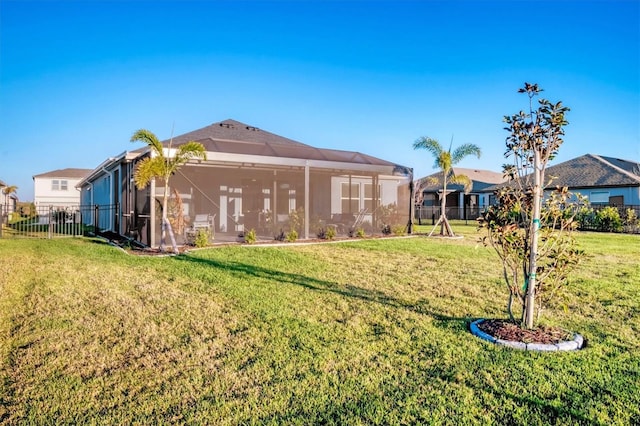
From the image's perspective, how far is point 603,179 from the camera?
24844mm

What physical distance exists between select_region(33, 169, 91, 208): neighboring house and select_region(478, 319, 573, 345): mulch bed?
4898 cm

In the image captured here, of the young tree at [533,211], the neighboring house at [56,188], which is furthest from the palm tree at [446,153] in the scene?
the neighboring house at [56,188]

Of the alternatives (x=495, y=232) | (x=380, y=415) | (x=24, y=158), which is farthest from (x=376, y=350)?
(x=24, y=158)

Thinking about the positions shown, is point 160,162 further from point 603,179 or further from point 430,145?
point 603,179

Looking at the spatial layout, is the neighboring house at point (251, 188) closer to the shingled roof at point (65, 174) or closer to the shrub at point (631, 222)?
the shrub at point (631, 222)

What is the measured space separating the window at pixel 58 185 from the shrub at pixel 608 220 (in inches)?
1973

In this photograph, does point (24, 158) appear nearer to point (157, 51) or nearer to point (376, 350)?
point (157, 51)

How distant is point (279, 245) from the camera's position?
12.2m

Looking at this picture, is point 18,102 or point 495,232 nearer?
point 495,232

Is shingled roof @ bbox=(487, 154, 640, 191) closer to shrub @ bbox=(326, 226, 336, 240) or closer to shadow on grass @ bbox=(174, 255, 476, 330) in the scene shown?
shrub @ bbox=(326, 226, 336, 240)

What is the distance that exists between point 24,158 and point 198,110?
1015 centimetres

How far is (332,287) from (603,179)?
2561 centimetres

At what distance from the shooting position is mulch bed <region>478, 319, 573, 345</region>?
12.8 feet

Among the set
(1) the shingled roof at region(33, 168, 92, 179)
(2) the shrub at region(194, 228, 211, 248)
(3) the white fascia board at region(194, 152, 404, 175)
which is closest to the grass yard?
(2) the shrub at region(194, 228, 211, 248)
